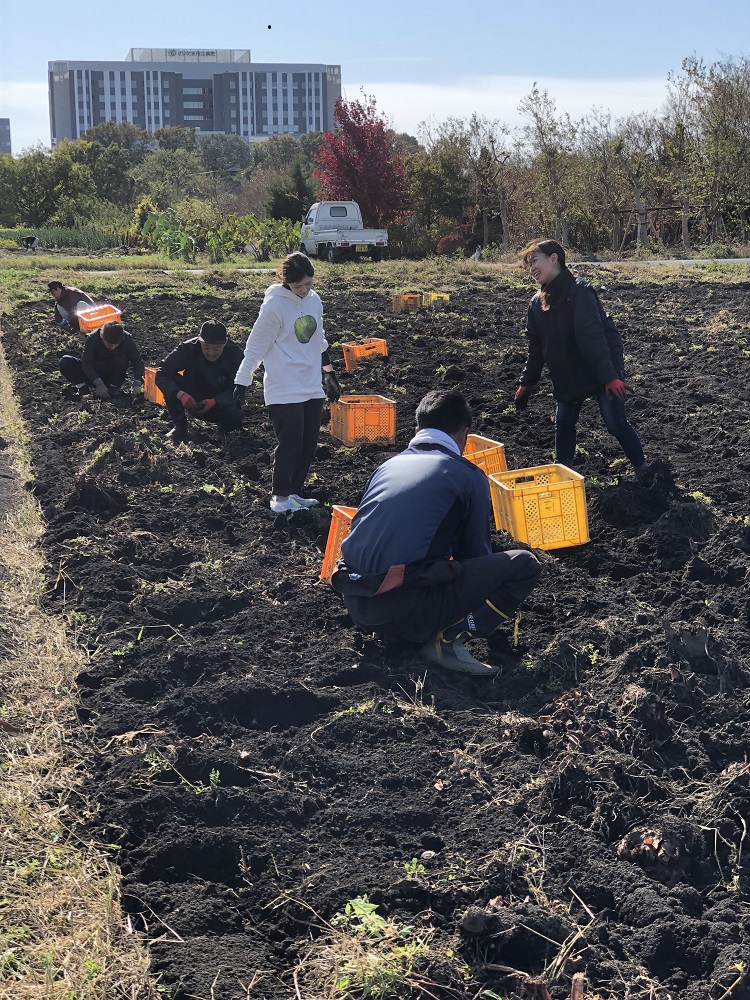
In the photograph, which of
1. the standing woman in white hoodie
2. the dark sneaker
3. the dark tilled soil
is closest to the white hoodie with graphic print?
the standing woman in white hoodie

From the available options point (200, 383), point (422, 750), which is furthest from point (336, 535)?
point (200, 383)

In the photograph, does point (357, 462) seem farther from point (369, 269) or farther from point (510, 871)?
point (369, 269)

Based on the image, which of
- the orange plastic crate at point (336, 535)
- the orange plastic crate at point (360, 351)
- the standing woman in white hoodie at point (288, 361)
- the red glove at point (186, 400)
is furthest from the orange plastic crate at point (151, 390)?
the orange plastic crate at point (336, 535)

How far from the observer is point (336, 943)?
2941 mm

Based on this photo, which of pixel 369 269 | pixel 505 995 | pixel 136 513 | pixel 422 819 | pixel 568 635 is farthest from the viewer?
pixel 369 269

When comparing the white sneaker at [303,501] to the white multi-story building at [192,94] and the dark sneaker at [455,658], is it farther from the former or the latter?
the white multi-story building at [192,94]

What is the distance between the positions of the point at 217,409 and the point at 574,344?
137 inches

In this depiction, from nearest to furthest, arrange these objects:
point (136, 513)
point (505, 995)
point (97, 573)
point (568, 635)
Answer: point (505, 995), point (568, 635), point (97, 573), point (136, 513)

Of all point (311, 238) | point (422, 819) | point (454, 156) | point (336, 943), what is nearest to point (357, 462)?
point (422, 819)

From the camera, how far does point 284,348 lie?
6539 millimetres

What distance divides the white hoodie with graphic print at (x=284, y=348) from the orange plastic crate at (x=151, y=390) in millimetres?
3555

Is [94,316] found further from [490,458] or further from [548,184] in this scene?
[548,184]

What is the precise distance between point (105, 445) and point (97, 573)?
2.55 meters

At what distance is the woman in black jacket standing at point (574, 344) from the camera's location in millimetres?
6230
